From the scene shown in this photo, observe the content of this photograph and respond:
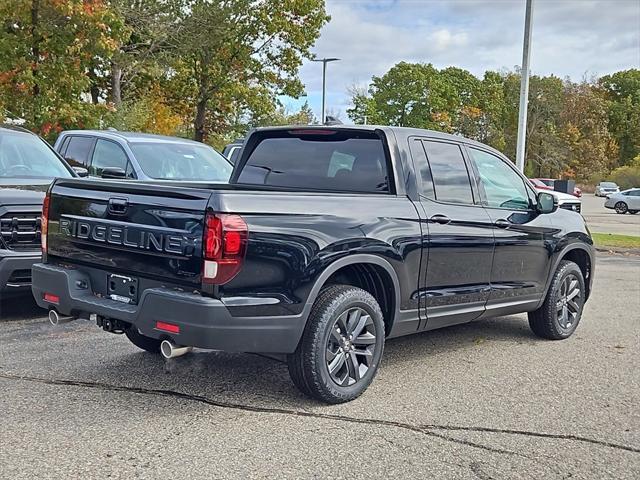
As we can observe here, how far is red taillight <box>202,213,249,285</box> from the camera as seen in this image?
392 cm

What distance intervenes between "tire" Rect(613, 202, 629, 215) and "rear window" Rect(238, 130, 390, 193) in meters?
35.4

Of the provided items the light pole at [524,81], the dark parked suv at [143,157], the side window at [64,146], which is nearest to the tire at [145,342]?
the dark parked suv at [143,157]

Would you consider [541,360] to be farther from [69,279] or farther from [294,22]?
[294,22]

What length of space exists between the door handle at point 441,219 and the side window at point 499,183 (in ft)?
2.35

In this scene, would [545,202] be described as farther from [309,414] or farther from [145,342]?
[145,342]

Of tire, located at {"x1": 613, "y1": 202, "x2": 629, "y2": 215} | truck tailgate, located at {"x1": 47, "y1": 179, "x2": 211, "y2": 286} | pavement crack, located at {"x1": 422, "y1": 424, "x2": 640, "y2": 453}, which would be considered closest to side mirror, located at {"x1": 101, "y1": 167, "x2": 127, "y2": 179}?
truck tailgate, located at {"x1": 47, "y1": 179, "x2": 211, "y2": 286}

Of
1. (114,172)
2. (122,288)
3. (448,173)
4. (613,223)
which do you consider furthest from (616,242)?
(122,288)

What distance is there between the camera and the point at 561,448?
3.98m

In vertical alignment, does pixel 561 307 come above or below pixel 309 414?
above

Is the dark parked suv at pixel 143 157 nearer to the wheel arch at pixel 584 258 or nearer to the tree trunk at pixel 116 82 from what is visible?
the wheel arch at pixel 584 258

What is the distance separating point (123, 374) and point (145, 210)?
1.46 meters

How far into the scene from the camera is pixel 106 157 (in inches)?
376

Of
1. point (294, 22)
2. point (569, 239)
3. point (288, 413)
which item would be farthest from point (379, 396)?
point (294, 22)

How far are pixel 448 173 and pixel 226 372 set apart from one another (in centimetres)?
226
